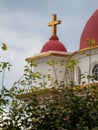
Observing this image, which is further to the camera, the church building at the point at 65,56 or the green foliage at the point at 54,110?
the church building at the point at 65,56

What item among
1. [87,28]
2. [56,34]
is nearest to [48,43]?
[56,34]

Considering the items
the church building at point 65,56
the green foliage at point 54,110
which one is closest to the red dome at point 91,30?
the church building at point 65,56

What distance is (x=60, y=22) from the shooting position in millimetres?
21547

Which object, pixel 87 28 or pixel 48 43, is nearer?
pixel 87 28

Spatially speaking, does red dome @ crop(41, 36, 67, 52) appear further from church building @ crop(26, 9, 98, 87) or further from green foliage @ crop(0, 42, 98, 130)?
green foliage @ crop(0, 42, 98, 130)

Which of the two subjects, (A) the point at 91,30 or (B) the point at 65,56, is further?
(B) the point at 65,56

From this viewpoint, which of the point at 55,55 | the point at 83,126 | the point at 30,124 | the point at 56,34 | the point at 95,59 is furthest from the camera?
the point at 56,34

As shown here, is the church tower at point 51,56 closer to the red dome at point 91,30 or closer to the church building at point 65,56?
the church building at point 65,56

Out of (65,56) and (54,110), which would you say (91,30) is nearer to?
(65,56)

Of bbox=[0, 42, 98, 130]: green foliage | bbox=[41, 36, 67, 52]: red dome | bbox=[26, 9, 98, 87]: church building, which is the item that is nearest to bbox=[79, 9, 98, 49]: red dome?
bbox=[26, 9, 98, 87]: church building

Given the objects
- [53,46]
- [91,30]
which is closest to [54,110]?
[91,30]

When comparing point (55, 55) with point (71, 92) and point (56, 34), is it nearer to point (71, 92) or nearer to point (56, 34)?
point (56, 34)

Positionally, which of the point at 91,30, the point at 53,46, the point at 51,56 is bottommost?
the point at 51,56

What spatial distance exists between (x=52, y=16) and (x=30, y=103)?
1479cm
